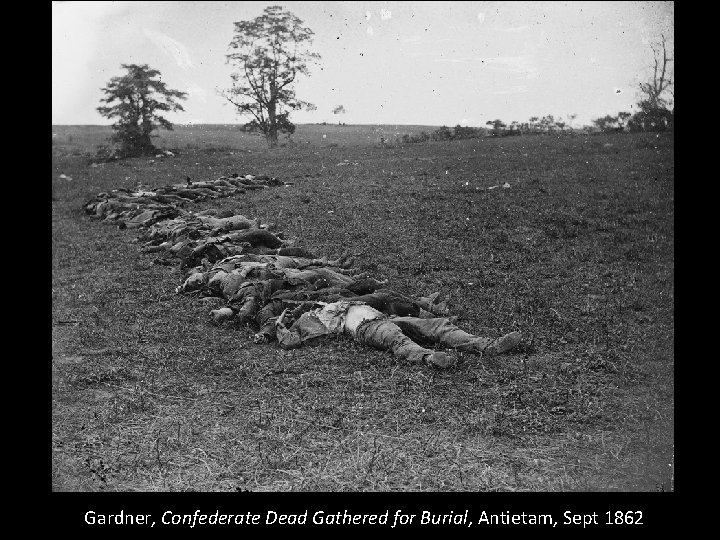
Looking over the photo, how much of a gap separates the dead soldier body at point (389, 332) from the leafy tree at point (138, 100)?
1076 cm

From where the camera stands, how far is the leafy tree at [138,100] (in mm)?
16781

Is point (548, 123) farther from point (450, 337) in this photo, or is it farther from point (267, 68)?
point (450, 337)

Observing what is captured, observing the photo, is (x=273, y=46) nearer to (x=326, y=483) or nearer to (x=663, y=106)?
(x=663, y=106)

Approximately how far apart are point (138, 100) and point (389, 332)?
1422 centimetres

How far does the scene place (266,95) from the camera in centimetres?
1444

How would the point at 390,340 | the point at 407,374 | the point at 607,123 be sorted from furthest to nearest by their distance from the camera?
the point at 607,123
the point at 390,340
the point at 407,374

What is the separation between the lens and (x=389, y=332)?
715 cm

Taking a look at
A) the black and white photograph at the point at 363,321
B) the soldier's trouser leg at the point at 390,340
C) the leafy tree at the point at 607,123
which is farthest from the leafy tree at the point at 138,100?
the leafy tree at the point at 607,123

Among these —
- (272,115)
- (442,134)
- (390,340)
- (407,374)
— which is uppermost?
(442,134)

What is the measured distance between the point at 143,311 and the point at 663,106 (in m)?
8.86

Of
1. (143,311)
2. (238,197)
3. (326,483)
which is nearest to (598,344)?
(326,483)

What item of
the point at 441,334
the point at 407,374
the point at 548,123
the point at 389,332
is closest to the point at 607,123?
the point at 548,123
